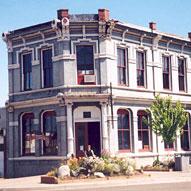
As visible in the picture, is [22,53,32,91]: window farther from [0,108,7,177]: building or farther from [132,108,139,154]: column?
[132,108,139,154]: column

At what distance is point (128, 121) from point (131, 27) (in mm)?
6249

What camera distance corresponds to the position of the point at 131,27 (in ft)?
96.9

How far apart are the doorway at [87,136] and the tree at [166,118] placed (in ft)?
12.0

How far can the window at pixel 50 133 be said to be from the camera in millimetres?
28266

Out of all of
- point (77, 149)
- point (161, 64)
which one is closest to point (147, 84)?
point (161, 64)

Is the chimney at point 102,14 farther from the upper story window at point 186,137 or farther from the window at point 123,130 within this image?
the upper story window at point 186,137

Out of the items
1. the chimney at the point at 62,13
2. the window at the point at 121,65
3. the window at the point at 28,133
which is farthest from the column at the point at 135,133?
the chimney at the point at 62,13

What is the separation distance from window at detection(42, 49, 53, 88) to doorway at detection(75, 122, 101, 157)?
→ 3.51 m

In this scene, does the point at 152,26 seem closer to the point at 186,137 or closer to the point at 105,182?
the point at 186,137

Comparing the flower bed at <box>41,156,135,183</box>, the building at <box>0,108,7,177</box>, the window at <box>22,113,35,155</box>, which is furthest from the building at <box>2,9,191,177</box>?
the flower bed at <box>41,156,135,183</box>

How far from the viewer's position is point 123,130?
2897 cm

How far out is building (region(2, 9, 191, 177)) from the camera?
90.0ft

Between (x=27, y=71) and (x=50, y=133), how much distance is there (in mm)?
4655

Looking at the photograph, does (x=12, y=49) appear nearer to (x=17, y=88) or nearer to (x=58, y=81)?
(x=17, y=88)
